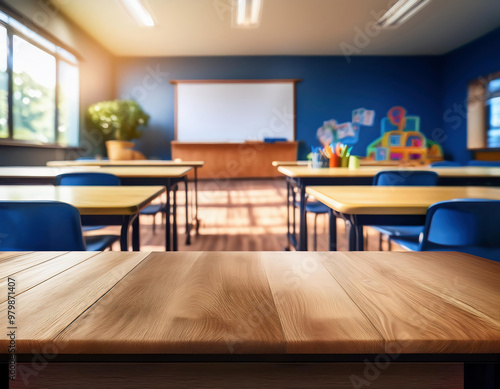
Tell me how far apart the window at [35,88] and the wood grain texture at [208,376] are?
16.0 feet

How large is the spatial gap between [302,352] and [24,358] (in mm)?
282

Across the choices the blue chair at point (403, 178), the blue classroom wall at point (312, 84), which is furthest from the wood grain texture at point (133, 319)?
the blue classroom wall at point (312, 84)

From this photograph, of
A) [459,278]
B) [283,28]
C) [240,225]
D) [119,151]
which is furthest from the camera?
[283,28]

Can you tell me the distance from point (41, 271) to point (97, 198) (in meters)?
0.82

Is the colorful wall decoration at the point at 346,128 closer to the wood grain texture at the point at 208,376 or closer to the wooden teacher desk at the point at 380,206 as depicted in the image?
the wooden teacher desk at the point at 380,206

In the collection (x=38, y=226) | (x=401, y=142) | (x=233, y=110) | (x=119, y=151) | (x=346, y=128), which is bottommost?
(x=38, y=226)

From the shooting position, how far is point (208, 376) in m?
→ 0.39

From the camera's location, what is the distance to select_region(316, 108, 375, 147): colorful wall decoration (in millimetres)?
8016

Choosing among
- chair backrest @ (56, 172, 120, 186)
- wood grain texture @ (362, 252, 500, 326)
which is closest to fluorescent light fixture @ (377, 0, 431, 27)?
chair backrest @ (56, 172, 120, 186)

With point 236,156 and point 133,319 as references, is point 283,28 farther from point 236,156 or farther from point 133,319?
point 133,319

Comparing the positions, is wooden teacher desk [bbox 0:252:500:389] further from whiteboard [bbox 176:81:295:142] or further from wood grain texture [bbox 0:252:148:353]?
whiteboard [bbox 176:81:295:142]

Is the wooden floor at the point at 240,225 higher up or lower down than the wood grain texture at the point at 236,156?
lower down

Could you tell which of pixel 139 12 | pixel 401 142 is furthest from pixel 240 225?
pixel 401 142

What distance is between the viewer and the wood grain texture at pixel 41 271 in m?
0.50
